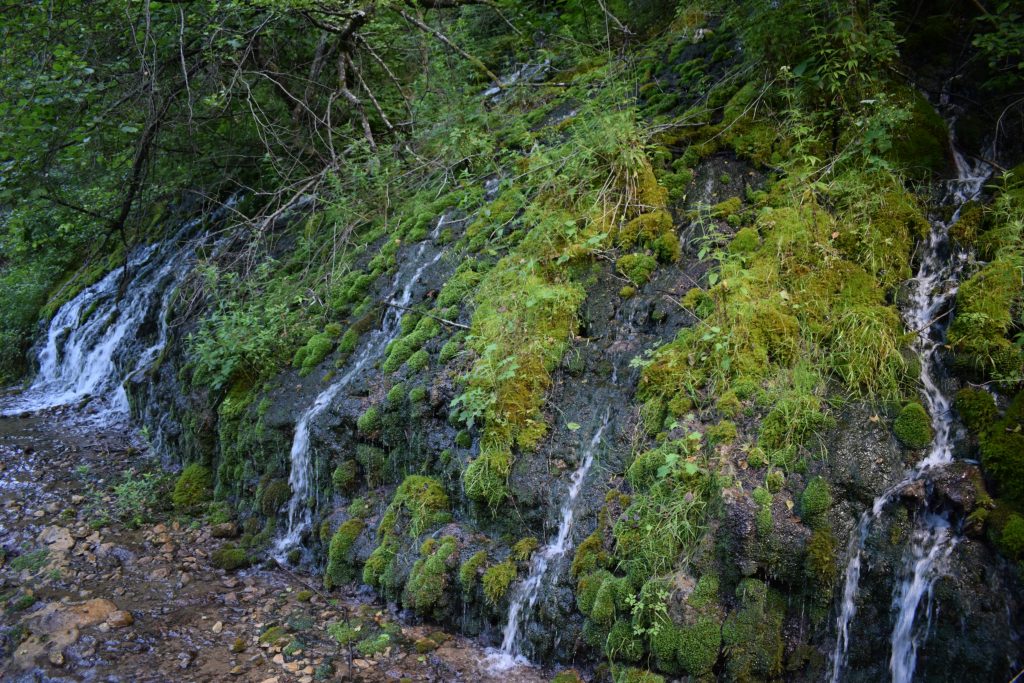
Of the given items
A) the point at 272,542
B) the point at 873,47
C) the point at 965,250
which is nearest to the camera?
the point at 965,250

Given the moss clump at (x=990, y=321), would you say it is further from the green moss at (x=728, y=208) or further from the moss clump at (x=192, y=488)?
the moss clump at (x=192, y=488)

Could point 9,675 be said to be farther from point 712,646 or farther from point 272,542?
point 712,646

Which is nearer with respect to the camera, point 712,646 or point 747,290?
point 712,646

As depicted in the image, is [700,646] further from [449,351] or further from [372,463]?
[372,463]

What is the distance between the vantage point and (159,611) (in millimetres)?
5223

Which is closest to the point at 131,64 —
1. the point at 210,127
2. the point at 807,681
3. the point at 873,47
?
the point at 210,127

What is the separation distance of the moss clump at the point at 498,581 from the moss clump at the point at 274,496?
2597 millimetres

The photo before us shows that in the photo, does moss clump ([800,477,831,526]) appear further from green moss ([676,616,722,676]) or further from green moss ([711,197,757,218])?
green moss ([711,197,757,218])

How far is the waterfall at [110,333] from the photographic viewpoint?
9.56 m

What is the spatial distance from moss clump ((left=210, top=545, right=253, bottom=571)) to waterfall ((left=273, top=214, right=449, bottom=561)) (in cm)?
26

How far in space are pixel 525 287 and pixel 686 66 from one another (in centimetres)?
348

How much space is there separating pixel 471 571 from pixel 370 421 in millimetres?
1693

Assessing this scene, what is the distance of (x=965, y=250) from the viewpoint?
4.39 meters

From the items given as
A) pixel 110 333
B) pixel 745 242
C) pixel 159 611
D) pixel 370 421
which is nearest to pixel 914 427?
pixel 745 242
